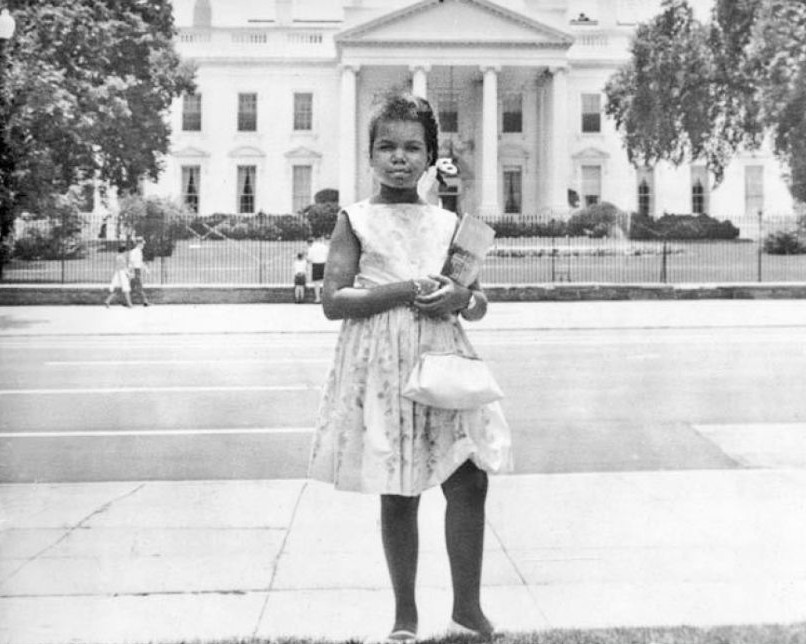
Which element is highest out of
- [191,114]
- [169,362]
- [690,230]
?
[191,114]

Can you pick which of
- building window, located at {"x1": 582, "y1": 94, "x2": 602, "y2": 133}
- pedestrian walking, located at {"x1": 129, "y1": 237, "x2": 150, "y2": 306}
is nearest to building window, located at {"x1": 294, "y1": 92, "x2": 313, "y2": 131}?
building window, located at {"x1": 582, "y1": 94, "x2": 602, "y2": 133}

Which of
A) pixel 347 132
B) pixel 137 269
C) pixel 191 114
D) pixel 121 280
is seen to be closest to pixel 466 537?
pixel 121 280

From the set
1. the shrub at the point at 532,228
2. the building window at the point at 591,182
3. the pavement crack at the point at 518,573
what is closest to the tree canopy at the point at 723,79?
the shrub at the point at 532,228

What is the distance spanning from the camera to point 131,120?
2372cm

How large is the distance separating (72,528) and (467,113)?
1957 inches

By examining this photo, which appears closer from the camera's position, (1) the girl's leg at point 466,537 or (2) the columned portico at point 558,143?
(1) the girl's leg at point 466,537

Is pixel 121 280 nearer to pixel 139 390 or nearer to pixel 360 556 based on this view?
pixel 139 390

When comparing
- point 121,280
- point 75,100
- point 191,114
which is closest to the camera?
point 75,100

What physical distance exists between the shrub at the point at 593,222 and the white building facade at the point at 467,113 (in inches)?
488

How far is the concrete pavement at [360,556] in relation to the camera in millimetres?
3492

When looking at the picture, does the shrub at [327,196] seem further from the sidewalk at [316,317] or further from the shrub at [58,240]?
the sidewalk at [316,317]

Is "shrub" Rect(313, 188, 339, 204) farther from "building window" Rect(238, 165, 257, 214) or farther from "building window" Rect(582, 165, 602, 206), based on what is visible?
"building window" Rect(582, 165, 602, 206)

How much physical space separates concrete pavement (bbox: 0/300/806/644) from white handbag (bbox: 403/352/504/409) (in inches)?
33.9

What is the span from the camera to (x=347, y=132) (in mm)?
49062
